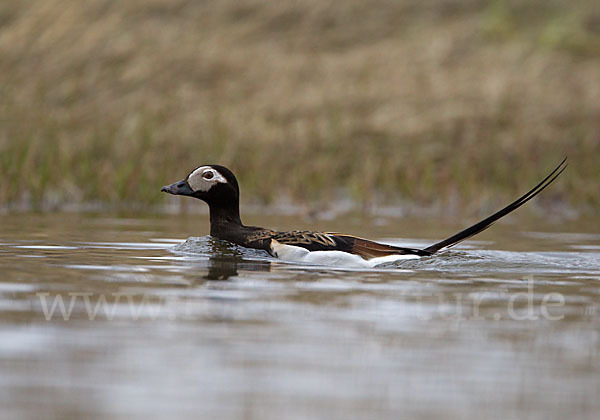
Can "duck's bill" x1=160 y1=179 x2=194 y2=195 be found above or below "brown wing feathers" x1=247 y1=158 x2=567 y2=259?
above

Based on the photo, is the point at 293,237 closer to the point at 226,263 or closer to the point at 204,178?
the point at 226,263

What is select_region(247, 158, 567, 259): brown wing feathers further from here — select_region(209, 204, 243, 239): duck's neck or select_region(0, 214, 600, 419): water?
select_region(209, 204, 243, 239): duck's neck

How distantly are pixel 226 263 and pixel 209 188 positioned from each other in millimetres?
1309

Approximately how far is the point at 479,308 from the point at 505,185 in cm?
1128

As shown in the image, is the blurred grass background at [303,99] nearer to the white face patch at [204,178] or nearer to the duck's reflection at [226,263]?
the white face patch at [204,178]

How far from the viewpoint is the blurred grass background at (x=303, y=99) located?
16.5 m

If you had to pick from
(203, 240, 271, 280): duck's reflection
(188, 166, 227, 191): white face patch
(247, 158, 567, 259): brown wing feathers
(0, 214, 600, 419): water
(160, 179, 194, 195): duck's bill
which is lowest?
(0, 214, 600, 419): water

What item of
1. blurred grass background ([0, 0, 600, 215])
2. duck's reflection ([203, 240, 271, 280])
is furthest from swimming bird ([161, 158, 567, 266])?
blurred grass background ([0, 0, 600, 215])

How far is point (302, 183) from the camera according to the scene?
17.1 meters

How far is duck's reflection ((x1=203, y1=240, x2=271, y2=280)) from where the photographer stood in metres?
7.58

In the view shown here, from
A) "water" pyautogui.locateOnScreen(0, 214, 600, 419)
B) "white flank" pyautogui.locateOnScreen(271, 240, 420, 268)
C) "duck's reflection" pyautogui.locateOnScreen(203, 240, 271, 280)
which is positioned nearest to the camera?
"water" pyautogui.locateOnScreen(0, 214, 600, 419)

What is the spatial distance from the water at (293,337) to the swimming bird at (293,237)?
159mm

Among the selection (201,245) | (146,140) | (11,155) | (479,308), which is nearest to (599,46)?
(146,140)

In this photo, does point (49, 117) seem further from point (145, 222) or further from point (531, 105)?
point (531, 105)
